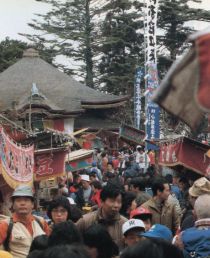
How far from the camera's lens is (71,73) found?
1853 inches

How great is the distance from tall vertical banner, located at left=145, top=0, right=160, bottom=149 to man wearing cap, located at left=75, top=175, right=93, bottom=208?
528cm

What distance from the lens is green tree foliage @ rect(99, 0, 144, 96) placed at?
42969 millimetres

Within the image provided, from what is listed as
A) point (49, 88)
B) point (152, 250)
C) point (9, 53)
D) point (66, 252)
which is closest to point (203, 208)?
point (152, 250)

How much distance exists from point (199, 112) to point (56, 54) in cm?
4464

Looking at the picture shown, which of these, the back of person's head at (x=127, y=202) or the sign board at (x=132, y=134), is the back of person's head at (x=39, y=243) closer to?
the back of person's head at (x=127, y=202)

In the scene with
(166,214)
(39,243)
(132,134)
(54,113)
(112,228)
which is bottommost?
(132,134)

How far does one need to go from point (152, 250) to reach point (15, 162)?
7276mm

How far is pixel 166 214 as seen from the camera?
25.0 feet

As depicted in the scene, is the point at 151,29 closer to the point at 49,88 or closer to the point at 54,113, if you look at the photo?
the point at 54,113

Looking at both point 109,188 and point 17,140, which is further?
point 17,140

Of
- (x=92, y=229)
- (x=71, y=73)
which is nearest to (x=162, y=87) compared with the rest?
(x=92, y=229)

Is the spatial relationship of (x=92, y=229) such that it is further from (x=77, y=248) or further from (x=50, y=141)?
(x=50, y=141)

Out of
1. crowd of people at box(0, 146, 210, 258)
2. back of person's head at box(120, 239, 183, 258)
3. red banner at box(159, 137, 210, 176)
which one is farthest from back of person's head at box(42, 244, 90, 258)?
red banner at box(159, 137, 210, 176)

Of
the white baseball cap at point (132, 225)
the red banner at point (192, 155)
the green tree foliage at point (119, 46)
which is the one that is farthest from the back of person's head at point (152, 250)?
the green tree foliage at point (119, 46)
